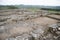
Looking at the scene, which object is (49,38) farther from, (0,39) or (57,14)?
(57,14)

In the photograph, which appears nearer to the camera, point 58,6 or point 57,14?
point 58,6

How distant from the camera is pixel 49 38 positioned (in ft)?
7.73

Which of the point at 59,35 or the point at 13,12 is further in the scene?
the point at 13,12

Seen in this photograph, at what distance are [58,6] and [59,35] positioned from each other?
6.59 feet

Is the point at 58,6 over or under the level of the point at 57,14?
over

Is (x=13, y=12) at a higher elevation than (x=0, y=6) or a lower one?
Result: lower

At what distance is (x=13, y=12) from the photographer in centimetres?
491
